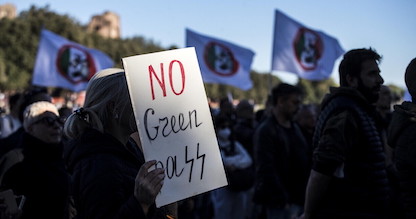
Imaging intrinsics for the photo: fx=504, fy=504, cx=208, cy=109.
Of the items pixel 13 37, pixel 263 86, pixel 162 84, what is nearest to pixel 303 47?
pixel 162 84

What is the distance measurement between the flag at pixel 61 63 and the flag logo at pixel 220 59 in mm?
A: 2640

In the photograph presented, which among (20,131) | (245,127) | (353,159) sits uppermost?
(353,159)

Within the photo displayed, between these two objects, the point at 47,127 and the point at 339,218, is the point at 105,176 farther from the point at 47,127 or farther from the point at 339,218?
the point at 47,127

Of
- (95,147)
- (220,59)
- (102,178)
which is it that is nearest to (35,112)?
(95,147)

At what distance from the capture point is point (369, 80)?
3.03 metres

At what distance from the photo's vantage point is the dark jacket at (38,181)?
3270mm

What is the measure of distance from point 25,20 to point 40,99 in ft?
118

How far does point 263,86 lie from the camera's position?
9019 centimetres

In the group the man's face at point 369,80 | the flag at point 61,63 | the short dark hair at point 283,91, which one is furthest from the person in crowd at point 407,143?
the flag at point 61,63

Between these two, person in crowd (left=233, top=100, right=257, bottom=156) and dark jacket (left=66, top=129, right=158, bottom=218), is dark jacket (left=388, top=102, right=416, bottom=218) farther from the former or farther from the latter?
person in crowd (left=233, top=100, right=257, bottom=156)

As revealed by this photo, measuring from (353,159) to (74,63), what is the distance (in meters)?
8.97

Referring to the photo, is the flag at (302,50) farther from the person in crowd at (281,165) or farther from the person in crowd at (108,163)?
the person in crowd at (108,163)

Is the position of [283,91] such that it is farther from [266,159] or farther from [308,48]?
[308,48]

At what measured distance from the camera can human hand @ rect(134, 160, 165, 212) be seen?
174 cm
